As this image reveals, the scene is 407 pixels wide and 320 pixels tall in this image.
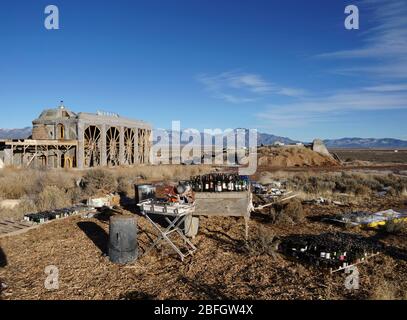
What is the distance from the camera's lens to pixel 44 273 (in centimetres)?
672

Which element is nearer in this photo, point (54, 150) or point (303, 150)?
point (54, 150)

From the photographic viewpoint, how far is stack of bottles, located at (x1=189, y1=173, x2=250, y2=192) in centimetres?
865

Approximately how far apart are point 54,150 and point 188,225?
2064cm

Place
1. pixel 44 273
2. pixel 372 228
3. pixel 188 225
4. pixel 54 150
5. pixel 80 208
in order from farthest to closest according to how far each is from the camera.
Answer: pixel 54 150 < pixel 80 208 < pixel 372 228 < pixel 188 225 < pixel 44 273

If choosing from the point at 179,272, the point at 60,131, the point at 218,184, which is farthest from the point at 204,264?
the point at 60,131

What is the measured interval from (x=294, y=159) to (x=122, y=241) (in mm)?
34457

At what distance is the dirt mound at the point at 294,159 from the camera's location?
1526 inches

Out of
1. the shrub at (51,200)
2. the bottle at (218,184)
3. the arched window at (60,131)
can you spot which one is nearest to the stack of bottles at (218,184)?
the bottle at (218,184)

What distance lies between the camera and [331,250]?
723cm

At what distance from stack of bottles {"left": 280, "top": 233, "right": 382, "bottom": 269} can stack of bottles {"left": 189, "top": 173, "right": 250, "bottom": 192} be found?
1.75m

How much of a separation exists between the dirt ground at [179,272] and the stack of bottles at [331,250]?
0.24 metres

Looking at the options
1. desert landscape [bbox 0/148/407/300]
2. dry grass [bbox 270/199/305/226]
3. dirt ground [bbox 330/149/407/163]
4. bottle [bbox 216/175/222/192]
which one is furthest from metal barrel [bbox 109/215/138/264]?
dirt ground [bbox 330/149/407/163]
